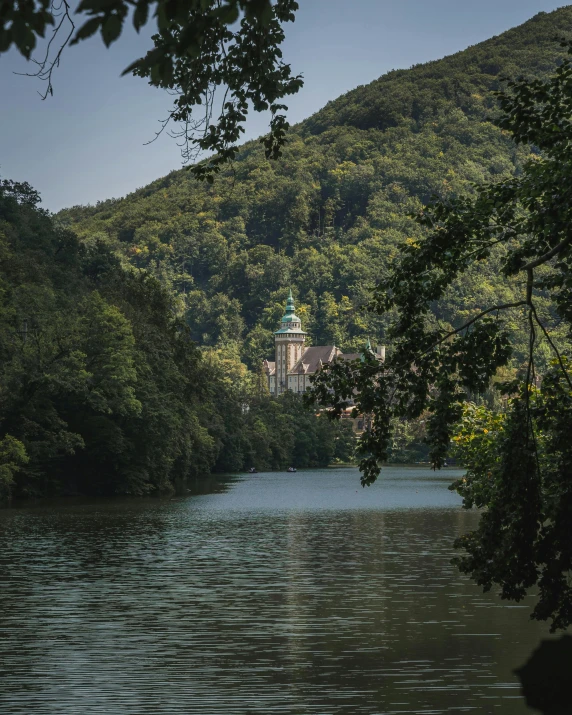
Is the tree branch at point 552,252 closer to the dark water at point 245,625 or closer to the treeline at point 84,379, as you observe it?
the dark water at point 245,625

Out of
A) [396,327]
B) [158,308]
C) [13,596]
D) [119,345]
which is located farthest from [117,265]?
[396,327]

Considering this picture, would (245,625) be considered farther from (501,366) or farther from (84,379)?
(84,379)

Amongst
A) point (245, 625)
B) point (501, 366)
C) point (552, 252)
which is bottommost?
point (245, 625)

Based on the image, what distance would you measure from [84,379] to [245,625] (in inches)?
1493

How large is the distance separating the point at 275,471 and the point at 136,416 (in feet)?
194

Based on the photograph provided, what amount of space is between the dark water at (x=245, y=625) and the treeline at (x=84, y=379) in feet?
45.2

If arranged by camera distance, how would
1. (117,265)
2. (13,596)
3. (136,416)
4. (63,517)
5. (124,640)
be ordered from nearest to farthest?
(124,640) → (13,596) → (63,517) → (136,416) → (117,265)

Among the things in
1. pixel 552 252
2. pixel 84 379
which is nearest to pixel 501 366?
pixel 552 252

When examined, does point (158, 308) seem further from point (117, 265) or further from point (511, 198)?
point (511, 198)

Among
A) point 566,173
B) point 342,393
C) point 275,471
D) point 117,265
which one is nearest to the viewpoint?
point 566,173

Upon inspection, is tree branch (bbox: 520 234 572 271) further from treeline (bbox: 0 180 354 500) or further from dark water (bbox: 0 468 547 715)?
treeline (bbox: 0 180 354 500)

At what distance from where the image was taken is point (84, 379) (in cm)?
5791

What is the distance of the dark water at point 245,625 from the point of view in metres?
15.4

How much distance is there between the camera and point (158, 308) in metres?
78.6
